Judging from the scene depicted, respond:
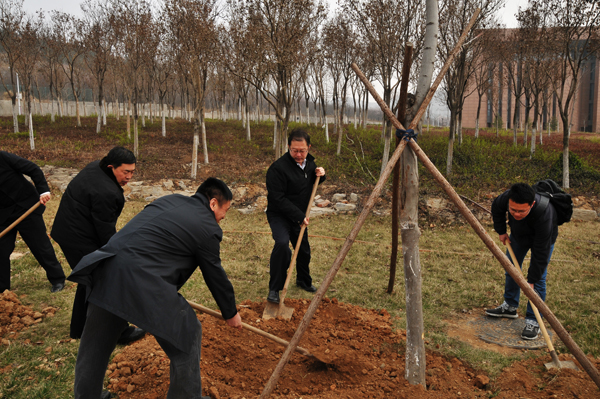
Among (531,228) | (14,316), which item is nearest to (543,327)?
(531,228)

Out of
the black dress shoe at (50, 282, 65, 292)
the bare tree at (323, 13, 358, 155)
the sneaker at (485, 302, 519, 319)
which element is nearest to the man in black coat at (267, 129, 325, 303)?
the sneaker at (485, 302, 519, 319)

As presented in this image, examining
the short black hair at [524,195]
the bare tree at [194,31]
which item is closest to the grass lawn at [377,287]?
the short black hair at [524,195]

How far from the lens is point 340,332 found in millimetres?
3781

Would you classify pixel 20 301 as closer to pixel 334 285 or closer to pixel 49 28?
pixel 334 285

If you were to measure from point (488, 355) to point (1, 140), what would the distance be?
2007 cm

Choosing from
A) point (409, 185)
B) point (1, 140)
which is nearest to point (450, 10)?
point (409, 185)

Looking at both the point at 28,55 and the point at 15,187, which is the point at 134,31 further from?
the point at 15,187

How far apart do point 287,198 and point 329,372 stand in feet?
6.67

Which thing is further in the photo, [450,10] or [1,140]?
[1,140]

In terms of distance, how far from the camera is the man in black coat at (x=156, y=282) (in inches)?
81.0

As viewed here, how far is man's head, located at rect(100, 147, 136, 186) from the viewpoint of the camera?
3266mm

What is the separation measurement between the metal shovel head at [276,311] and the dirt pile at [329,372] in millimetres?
297

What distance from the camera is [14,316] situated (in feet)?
12.7

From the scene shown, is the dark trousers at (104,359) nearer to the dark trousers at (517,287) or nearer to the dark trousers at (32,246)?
the dark trousers at (32,246)
